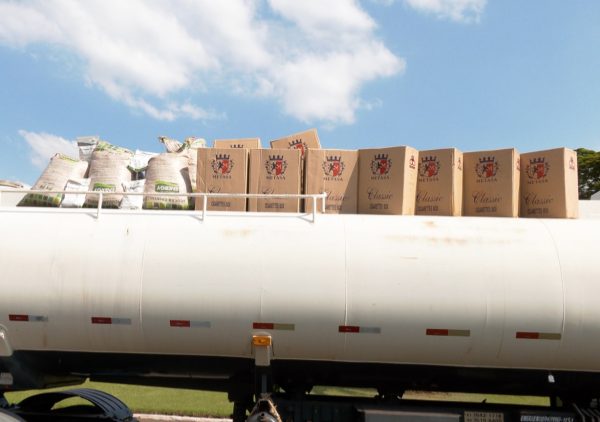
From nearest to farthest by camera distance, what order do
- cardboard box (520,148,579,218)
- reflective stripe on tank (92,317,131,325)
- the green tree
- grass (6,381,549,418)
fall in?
reflective stripe on tank (92,317,131,325)
cardboard box (520,148,579,218)
grass (6,381,549,418)
the green tree

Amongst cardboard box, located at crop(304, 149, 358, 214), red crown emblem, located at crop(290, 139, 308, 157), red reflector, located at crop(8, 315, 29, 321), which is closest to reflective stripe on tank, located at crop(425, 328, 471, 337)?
cardboard box, located at crop(304, 149, 358, 214)

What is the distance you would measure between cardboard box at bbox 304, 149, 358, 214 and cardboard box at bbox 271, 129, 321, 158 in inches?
11.2

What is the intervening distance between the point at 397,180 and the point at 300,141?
3.66ft

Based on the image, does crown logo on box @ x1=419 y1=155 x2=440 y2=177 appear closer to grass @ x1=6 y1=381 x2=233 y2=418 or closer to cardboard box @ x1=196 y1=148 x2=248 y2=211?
cardboard box @ x1=196 y1=148 x2=248 y2=211

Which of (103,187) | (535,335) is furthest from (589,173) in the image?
(103,187)

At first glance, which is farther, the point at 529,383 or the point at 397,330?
the point at 529,383

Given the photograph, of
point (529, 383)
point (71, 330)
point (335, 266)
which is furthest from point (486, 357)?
point (71, 330)

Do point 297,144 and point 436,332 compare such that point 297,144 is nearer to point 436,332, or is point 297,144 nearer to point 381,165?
point 381,165

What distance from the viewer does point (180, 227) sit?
13.0 ft

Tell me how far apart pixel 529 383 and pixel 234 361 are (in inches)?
108

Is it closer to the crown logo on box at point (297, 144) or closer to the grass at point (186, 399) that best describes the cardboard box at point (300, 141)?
the crown logo on box at point (297, 144)

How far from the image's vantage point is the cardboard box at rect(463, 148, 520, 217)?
408 centimetres

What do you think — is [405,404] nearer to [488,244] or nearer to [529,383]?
[529,383]

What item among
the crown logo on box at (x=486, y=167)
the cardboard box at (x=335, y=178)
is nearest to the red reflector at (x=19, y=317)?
the cardboard box at (x=335, y=178)
